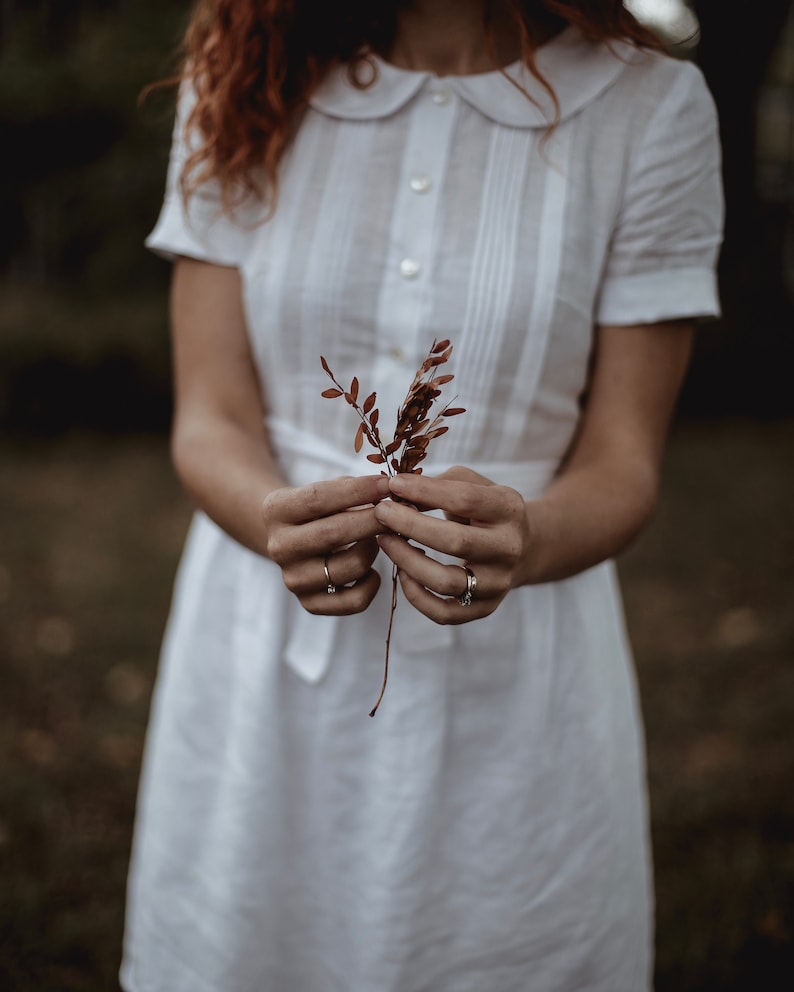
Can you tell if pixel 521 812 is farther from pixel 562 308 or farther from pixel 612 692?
pixel 562 308

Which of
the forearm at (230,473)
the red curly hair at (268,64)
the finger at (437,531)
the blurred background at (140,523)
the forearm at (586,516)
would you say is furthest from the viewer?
the blurred background at (140,523)

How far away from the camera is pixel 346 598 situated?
129 centimetres

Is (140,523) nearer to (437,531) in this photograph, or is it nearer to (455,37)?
(455,37)

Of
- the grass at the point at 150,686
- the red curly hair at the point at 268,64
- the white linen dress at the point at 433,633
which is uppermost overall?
the red curly hair at the point at 268,64

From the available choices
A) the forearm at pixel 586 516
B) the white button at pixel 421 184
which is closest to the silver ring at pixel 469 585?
the forearm at pixel 586 516

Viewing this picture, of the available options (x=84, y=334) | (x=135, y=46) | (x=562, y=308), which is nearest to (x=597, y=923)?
(x=562, y=308)

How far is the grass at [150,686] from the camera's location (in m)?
2.96

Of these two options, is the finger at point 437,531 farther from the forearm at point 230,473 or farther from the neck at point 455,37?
the neck at point 455,37

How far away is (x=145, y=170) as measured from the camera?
7.26 m

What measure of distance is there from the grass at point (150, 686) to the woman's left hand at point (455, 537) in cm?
212

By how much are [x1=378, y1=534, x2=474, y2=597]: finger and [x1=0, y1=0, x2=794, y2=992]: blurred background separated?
1.05 meters

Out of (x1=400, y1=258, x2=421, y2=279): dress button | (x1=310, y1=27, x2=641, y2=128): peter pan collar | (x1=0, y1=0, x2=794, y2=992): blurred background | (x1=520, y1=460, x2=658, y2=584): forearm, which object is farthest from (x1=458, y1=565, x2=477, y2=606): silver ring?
(x1=0, y1=0, x2=794, y2=992): blurred background

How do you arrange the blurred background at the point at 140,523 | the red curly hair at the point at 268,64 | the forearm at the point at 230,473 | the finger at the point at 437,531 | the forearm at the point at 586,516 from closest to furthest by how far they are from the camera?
the finger at the point at 437,531, the forearm at the point at 586,516, the forearm at the point at 230,473, the red curly hair at the point at 268,64, the blurred background at the point at 140,523

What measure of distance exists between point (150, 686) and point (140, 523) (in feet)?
5.58
